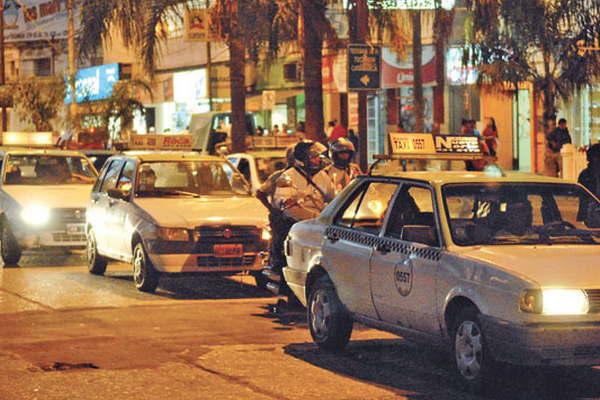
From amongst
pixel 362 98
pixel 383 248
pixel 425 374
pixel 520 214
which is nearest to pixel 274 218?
pixel 383 248

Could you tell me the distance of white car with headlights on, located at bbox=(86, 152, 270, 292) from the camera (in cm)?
1563

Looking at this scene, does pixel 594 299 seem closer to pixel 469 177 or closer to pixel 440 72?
pixel 469 177

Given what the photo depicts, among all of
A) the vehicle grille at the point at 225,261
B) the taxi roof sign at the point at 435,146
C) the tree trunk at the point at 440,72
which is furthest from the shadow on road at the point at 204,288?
the tree trunk at the point at 440,72

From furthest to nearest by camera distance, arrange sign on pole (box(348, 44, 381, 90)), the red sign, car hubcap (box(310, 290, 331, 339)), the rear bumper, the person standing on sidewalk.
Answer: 1. the red sign
2. the person standing on sidewalk
3. sign on pole (box(348, 44, 381, 90))
4. the rear bumper
5. car hubcap (box(310, 290, 331, 339))

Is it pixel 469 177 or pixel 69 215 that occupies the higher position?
pixel 469 177

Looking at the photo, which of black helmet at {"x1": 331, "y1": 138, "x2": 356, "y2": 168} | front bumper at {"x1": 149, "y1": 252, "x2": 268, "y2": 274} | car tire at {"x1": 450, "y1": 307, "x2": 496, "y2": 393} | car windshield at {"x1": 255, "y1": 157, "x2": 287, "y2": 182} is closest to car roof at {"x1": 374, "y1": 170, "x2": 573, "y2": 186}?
car tire at {"x1": 450, "y1": 307, "x2": 496, "y2": 393}

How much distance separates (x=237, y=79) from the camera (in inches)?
1054

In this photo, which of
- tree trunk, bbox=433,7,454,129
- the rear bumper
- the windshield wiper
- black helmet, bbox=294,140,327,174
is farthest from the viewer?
tree trunk, bbox=433,7,454,129

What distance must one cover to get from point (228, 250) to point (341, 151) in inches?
76.6

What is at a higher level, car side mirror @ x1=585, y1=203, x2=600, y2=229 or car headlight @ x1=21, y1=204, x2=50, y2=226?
car side mirror @ x1=585, y1=203, x2=600, y2=229

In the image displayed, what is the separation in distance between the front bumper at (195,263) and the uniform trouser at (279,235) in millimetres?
1227

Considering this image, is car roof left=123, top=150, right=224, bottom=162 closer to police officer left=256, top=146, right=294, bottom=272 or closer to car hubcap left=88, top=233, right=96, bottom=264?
car hubcap left=88, top=233, right=96, bottom=264

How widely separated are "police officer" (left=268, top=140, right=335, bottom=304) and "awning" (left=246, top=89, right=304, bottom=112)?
113 feet

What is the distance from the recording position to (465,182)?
33.6 feet
